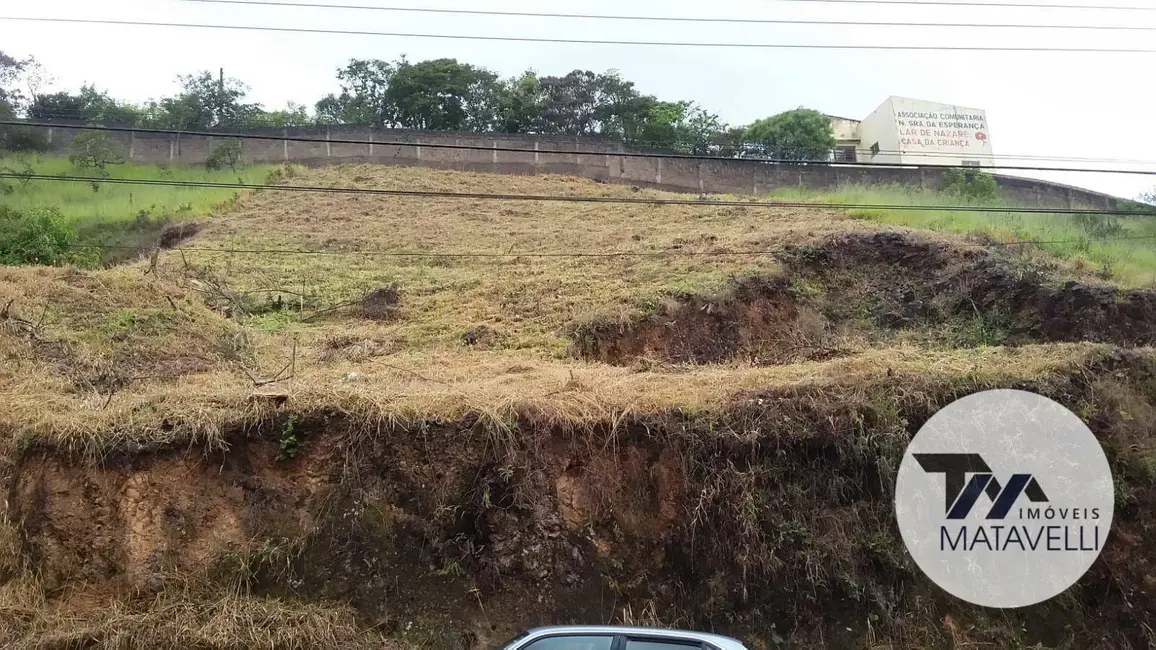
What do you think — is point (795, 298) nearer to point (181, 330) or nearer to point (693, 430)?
point (693, 430)

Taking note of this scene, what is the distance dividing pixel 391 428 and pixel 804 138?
30.5 metres

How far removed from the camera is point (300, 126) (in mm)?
32906

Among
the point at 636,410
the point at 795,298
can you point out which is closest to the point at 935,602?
the point at 636,410

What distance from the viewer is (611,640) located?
17.5 feet

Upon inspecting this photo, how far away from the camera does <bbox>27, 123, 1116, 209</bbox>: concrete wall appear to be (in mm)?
30453

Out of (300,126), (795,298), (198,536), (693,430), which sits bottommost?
(198,536)

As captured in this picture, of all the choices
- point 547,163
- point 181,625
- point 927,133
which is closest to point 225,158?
point 547,163

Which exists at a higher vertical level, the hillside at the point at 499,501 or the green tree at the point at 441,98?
the green tree at the point at 441,98

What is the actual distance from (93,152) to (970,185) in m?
34.1

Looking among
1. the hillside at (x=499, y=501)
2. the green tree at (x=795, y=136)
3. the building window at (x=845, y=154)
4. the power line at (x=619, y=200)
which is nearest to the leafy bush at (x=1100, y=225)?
the power line at (x=619, y=200)

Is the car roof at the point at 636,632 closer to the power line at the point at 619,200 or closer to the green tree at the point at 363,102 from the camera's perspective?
the power line at the point at 619,200

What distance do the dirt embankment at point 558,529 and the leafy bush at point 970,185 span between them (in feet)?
68.3

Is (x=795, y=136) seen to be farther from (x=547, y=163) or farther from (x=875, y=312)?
(x=875, y=312)

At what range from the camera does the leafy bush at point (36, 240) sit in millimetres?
18312
